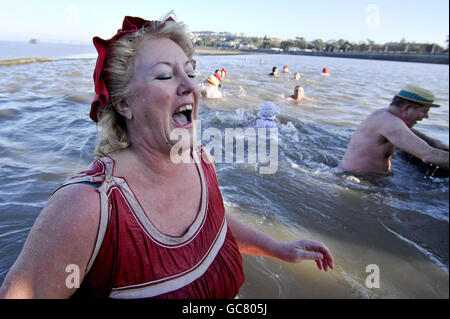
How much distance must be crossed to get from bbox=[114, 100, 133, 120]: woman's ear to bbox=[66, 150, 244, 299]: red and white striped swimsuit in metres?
0.26

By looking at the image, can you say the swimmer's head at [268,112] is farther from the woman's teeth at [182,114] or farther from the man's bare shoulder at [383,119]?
the woman's teeth at [182,114]

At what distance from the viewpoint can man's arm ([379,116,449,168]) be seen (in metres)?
4.15

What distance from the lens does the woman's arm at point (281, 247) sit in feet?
5.87

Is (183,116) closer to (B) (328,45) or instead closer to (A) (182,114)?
(A) (182,114)

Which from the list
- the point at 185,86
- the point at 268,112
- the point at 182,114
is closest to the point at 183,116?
the point at 182,114

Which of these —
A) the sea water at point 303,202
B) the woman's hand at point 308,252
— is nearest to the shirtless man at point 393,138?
the sea water at point 303,202

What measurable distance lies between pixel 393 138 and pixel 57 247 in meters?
4.72

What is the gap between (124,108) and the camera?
150 cm

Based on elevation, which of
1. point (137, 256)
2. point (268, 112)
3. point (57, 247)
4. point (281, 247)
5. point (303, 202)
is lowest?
point (303, 202)

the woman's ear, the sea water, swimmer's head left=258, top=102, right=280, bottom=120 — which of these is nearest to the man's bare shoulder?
the sea water

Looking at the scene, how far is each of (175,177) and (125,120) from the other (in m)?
0.43

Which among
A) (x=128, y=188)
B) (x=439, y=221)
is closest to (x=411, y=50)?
(x=439, y=221)

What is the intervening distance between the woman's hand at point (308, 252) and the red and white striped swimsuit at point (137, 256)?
0.55 meters
